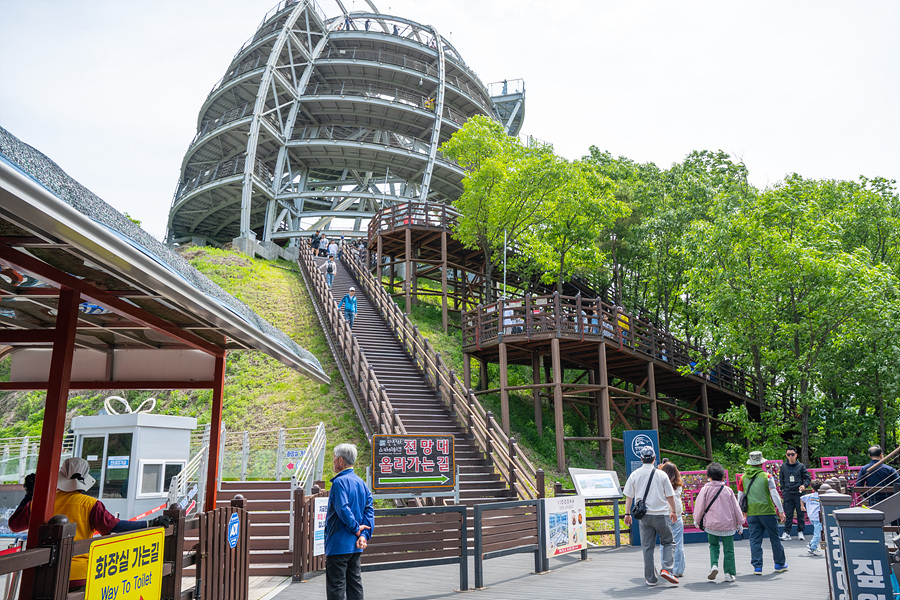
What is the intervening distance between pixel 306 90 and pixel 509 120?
66.7ft

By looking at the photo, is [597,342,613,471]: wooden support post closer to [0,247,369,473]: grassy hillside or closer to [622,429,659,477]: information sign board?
[622,429,659,477]: information sign board

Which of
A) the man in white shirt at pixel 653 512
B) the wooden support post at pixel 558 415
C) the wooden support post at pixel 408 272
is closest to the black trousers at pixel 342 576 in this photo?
the man in white shirt at pixel 653 512

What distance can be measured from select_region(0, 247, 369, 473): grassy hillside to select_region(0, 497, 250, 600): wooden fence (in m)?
8.82

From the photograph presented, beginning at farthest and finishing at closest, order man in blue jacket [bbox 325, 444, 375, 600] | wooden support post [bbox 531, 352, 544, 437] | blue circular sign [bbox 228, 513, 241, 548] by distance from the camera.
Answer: wooden support post [bbox 531, 352, 544, 437], blue circular sign [bbox 228, 513, 241, 548], man in blue jacket [bbox 325, 444, 375, 600]

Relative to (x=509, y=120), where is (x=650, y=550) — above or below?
below

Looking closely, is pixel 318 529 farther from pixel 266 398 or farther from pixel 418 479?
pixel 266 398

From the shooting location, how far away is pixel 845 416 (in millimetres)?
19797

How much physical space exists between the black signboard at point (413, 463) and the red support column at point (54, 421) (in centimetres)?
744

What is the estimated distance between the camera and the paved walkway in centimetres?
775

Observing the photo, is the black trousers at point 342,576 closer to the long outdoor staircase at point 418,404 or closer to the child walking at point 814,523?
the long outdoor staircase at point 418,404

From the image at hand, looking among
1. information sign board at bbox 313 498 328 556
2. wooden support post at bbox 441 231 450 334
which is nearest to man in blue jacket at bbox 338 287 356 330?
wooden support post at bbox 441 231 450 334

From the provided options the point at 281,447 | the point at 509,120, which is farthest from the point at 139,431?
the point at 509,120

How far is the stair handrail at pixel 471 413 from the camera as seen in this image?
1405cm

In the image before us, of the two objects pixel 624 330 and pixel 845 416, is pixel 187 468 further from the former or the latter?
pixel 845 416
